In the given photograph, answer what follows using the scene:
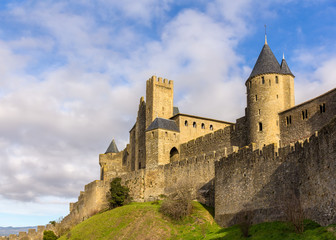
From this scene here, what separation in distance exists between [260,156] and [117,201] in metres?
25.3

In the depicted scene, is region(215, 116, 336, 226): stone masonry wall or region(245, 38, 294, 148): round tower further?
region(245, 38, 294, 148): round tower

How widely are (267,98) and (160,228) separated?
16580 mm

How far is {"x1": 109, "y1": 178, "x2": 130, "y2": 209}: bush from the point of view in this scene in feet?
176

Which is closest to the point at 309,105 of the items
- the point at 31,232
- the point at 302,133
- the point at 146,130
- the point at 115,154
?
the point at 302,133

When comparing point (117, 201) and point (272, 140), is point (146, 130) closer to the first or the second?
point (117, 201)

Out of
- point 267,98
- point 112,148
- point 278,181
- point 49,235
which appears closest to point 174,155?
point 267,98

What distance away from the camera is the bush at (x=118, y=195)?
53.6m

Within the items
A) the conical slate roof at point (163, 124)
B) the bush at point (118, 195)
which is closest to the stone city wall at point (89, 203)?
the bush at point (118, 195)

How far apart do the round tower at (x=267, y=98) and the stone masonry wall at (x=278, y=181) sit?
852cm

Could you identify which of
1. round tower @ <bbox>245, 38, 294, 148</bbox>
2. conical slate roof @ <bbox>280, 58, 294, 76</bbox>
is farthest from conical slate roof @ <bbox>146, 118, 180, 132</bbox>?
conical slate roof @ <bbox>280, 58, 294, 76</bbox>

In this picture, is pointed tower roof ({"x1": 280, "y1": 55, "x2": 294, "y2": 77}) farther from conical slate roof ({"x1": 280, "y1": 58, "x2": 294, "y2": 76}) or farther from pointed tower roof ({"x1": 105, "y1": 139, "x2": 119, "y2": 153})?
pointed tower roof ({"x1": 105, "y1": 139, "x2": 119, "y2": 153})

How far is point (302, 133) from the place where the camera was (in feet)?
139

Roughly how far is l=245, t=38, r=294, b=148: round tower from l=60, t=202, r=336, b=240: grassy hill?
9.52 m

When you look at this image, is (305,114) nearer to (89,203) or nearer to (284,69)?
(284,69)
